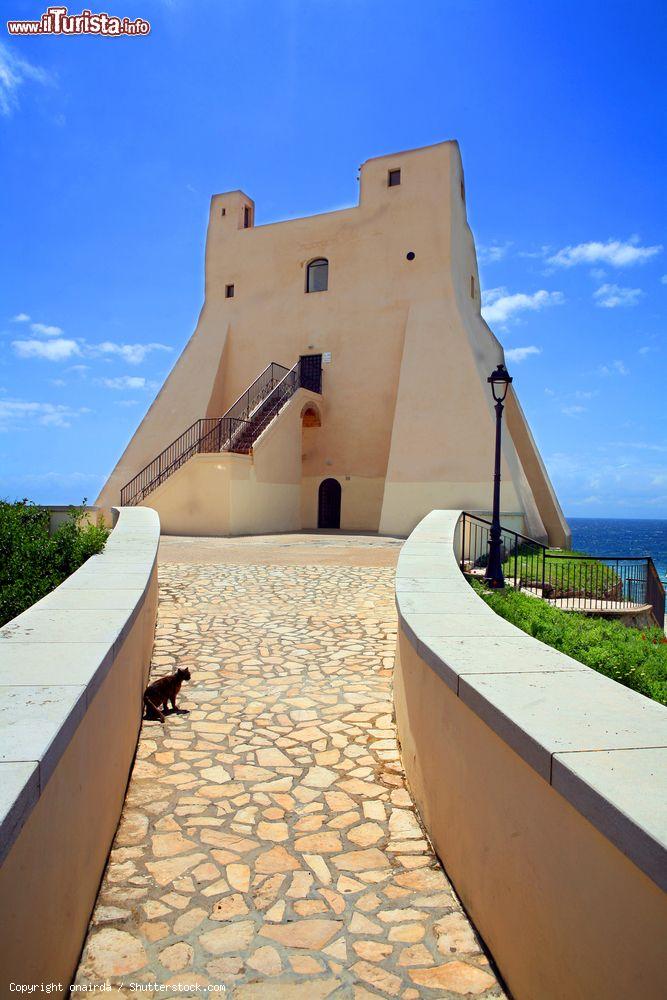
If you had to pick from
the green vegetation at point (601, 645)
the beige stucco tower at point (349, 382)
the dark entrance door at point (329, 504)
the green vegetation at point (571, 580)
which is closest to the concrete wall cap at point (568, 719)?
the green vegetation at point (601, 645)

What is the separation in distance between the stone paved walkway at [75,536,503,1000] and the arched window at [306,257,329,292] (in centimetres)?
2192

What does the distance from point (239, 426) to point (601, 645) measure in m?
17.7

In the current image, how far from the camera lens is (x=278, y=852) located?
3314 mm

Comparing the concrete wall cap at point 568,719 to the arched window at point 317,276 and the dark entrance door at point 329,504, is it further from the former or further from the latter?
the arched window at point 317,276

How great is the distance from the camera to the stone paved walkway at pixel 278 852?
249 centimetres

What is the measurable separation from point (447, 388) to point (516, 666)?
19.5m

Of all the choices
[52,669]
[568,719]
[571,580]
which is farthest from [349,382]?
[568,719]

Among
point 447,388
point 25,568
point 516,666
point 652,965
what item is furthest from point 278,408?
point 652,965

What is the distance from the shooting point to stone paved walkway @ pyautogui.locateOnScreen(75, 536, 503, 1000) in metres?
2.49

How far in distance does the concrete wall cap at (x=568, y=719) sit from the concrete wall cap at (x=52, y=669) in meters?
1.63

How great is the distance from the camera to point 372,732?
190 inches

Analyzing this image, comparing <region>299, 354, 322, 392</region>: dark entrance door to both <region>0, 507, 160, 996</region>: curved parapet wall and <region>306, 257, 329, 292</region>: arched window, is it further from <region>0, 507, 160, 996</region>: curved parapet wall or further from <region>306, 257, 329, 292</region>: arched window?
<region>0, 507, 160, 996</region>: curved parapet wall

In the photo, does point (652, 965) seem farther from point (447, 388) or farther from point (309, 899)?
point (447, 388)

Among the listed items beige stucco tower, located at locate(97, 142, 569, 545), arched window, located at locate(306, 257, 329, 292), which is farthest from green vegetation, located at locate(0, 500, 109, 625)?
arched window, located at locate(306, 257, 329, 292)
